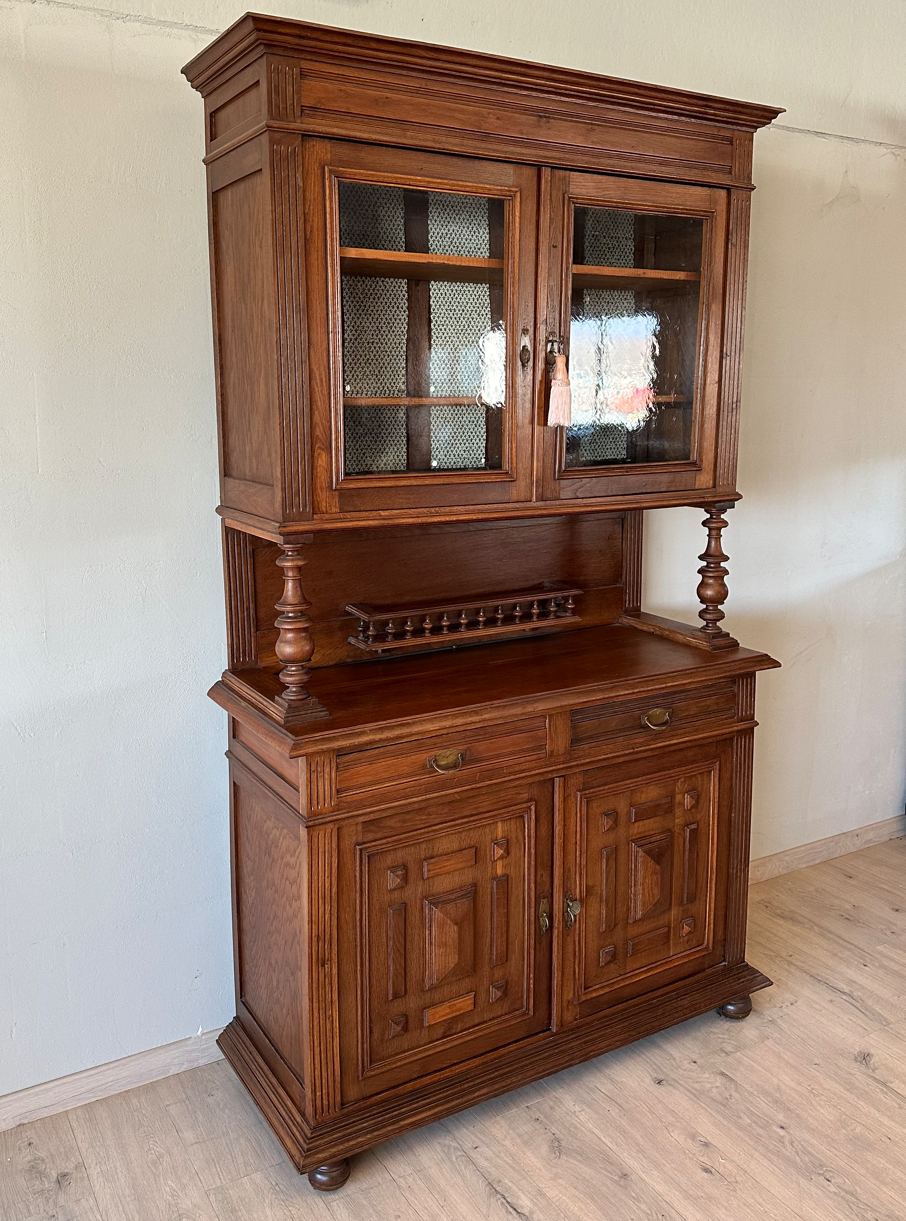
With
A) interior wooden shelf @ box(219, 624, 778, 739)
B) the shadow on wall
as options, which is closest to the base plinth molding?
interior wooden shelf @ box(219, 624, 778, 739)

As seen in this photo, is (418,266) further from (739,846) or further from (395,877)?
(739,846)

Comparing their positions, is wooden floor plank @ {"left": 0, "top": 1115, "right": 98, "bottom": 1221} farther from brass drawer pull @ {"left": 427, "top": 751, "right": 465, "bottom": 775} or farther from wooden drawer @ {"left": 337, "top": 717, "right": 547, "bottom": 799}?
brass drawer pull @ {"left": 427, "top": 751, "right": 465, "bottom": 775}

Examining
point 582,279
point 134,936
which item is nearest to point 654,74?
point 582,279

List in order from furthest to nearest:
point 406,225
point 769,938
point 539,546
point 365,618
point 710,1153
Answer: point 769,938 → point 539,546 → point 365,618 → point 710,1153 → point 406,225

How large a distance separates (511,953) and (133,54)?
1.94 meters

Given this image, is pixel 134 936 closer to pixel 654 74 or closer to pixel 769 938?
pixel 769 938

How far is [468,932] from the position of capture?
84.0 inches

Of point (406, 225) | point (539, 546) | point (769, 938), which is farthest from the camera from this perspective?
point (769, 938)

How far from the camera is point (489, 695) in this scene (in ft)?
6.88

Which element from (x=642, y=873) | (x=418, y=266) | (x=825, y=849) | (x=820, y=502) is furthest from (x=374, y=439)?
(x=825, y=849)

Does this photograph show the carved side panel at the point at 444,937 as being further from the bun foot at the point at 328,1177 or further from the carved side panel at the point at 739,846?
the carved side panel at the point at 739,846

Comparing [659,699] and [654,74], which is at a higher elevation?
[654,74]

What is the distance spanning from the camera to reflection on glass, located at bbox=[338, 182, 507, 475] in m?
1.88

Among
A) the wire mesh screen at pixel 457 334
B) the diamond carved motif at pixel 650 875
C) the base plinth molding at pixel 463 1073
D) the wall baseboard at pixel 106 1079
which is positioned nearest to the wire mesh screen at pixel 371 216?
the wire mesh screen at pixel 457 334
